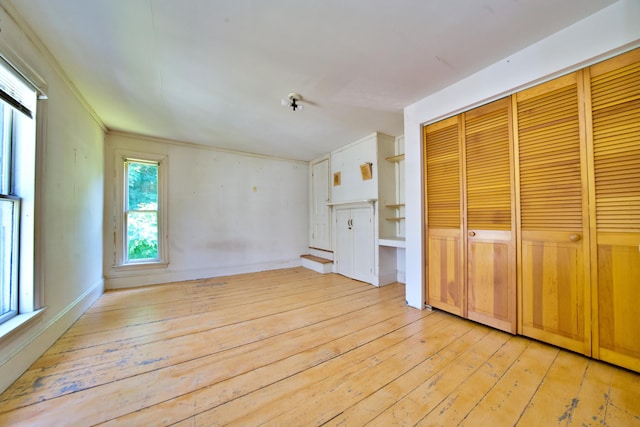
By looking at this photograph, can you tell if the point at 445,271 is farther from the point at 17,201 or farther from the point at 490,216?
the point at 17,201

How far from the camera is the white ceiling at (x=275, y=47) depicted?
57.5 inches

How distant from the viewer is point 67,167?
2186mm

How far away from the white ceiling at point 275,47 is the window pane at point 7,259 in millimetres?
1260

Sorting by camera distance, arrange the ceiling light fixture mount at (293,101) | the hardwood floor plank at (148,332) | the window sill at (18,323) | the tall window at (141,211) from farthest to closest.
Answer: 1. the tall window at (141,211)
2. the ceiling light fixture mount at (293,101)
3. the hardwood floor plank at (148,332)
4. the window sill at (18,323)

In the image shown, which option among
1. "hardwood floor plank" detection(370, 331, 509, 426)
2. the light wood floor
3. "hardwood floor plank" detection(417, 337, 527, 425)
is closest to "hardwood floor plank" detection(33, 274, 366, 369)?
the light wood floor

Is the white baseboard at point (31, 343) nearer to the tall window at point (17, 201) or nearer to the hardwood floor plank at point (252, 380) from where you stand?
the tall window at point (17, 201)

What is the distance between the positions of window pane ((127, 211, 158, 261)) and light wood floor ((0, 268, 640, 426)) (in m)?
1.34

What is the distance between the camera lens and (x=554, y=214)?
1798 millimetres

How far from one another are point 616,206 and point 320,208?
12.8 ft

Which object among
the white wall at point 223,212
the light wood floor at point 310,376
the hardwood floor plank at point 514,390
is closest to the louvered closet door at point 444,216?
the light wood floor at point 310,376

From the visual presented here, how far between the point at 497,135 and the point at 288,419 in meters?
2.69

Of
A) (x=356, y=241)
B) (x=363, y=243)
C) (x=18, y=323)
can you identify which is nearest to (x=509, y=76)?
(x=363, y=243)

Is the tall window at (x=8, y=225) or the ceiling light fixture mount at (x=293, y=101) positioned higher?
the ceiling light fixture mount at (x=293, y=101)

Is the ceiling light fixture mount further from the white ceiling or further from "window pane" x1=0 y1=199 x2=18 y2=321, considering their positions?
"window pane" x1=0 y1=199 x2=18 y2=321
